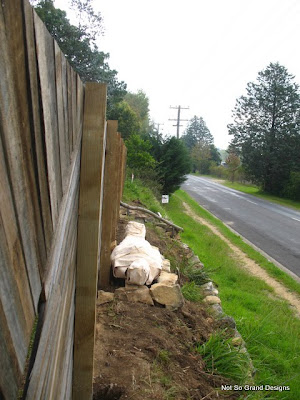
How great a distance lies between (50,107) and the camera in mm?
796

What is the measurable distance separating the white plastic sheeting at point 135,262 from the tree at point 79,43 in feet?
74.6

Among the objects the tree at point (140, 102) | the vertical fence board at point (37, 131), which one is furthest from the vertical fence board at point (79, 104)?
the tree at point (140, 102)

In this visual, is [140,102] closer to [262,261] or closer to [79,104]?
[262,261]

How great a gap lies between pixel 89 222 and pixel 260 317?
5.11 m

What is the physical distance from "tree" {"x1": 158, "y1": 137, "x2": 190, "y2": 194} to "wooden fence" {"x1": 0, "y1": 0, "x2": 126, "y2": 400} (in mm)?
19798

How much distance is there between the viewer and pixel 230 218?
1786 centimetres

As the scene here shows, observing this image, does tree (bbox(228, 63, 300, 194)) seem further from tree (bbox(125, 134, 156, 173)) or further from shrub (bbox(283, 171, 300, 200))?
tree (bbox(125, 134, 156, 173))

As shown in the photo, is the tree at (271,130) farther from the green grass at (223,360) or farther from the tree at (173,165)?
the green grass at (223,360)

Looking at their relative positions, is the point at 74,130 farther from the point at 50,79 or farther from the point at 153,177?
the point at 153,177

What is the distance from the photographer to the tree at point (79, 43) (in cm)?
2484

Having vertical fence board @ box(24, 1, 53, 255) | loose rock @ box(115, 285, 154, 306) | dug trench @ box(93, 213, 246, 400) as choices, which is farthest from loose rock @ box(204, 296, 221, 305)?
vertical fence board @ box(24, 1, 53, 255)

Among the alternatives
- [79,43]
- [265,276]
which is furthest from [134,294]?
[79,43]

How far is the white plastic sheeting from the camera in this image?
3812 millimetres

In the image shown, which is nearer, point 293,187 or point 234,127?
point 293,187
